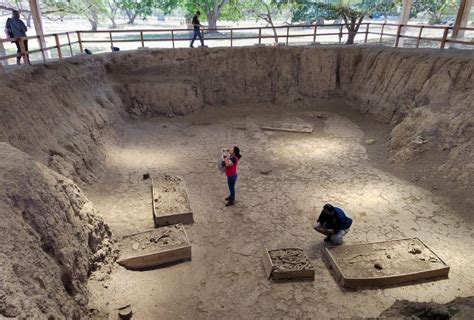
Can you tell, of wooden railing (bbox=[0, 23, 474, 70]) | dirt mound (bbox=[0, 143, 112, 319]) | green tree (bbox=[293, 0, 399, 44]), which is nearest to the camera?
dirt mound (bbox=[0, 143, 112, 319])

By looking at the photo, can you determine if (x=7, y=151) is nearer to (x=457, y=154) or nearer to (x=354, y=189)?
(x=354, y=189)

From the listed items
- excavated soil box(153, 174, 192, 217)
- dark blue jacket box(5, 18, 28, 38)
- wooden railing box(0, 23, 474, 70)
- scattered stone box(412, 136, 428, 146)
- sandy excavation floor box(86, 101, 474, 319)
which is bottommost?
sandy excavation floor box(86, 101, 474, 319)

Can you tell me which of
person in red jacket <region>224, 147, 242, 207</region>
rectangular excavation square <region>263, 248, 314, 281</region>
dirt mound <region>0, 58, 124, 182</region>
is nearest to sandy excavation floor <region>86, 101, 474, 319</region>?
rectangular excavation square <region>263, 248, 314, 281</region>

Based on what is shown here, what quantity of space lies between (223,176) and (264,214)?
232cm

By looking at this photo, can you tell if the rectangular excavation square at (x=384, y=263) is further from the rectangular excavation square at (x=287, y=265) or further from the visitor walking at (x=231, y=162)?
the visitor walking at (x=231, y=162)

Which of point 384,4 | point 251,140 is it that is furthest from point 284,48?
point 384,4

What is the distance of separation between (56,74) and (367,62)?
12066 millimetres

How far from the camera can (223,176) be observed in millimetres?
9625

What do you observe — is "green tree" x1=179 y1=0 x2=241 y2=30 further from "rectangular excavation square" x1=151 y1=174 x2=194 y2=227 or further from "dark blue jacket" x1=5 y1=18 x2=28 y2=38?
"rectangular excavation square" x1=151 y1=174 x2=194 y2=227

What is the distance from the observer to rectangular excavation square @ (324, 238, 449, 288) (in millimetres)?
5539

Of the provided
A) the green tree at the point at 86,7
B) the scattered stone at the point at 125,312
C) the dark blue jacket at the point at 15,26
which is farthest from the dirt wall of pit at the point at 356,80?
the green tree at the point at 86,7

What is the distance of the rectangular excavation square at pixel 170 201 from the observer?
7.12 meters

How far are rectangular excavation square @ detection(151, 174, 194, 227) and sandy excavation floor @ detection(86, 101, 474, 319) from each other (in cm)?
30

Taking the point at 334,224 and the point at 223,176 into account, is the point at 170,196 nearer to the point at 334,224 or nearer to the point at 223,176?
the point at 223,176
